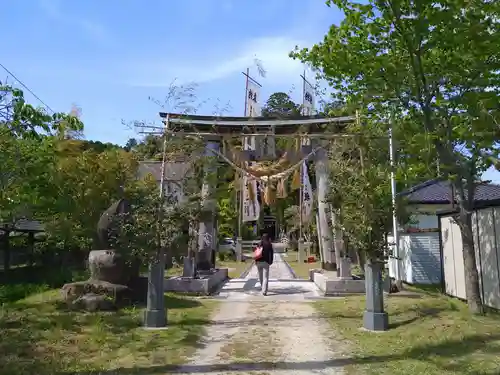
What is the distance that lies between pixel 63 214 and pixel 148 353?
10391 mm

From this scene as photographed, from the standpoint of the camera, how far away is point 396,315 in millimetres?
8719

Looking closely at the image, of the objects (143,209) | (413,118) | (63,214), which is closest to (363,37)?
(413,118)

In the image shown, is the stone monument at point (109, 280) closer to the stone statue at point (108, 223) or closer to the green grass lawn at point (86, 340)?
the stone statue at point (108, 223)

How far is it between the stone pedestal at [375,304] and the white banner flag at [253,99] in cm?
1199

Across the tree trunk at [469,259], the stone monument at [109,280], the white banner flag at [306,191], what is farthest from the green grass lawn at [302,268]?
the tree trunk at [469,259]

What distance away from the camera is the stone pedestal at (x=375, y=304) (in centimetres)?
761

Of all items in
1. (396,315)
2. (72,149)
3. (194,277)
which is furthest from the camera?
(72,149)

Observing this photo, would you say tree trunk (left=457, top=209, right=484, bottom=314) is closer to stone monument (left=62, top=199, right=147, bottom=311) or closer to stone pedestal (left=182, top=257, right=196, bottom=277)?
stone monument (left=62, top=199, right=147, bottom=311)

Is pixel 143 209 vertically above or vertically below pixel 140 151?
below

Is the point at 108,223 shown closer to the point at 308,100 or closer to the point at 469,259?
the point at 469,259

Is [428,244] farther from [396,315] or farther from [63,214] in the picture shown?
[63,214]

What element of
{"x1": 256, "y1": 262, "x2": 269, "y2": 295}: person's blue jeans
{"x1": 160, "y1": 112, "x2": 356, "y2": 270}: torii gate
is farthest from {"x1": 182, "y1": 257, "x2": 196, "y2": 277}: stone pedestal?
{"x1": 256, "y1": 262, "x2": 269, "y2": 295}: person's blue jeans

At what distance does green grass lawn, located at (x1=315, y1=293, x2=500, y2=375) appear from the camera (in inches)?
216

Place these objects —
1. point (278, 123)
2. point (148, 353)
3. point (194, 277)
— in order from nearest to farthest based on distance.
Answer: point (148, 353), point (194, 277), point (278, 123)
